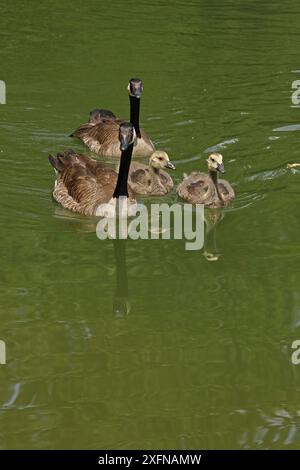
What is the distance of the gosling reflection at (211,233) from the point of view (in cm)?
1212

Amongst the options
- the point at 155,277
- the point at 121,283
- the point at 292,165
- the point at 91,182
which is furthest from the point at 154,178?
the point at 121,283

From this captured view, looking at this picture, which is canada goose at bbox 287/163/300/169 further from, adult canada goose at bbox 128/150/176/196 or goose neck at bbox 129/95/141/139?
goose neck at bbox 129/95/141/139

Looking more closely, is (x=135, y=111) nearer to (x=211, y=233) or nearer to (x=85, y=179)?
(x=85, y=179)

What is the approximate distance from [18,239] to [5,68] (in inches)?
316

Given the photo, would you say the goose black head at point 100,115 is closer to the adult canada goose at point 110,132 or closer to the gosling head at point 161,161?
the adult canada goose at point 110,132

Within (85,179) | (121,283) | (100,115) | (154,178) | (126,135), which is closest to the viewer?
(121,283)

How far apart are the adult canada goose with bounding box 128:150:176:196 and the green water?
0.66 metres

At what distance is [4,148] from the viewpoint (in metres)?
15.6

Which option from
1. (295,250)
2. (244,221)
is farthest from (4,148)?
(295,250)

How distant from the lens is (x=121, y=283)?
11.2 m

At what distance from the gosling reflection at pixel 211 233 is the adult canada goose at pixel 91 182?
3.42ft

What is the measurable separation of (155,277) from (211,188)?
283 centimetres
